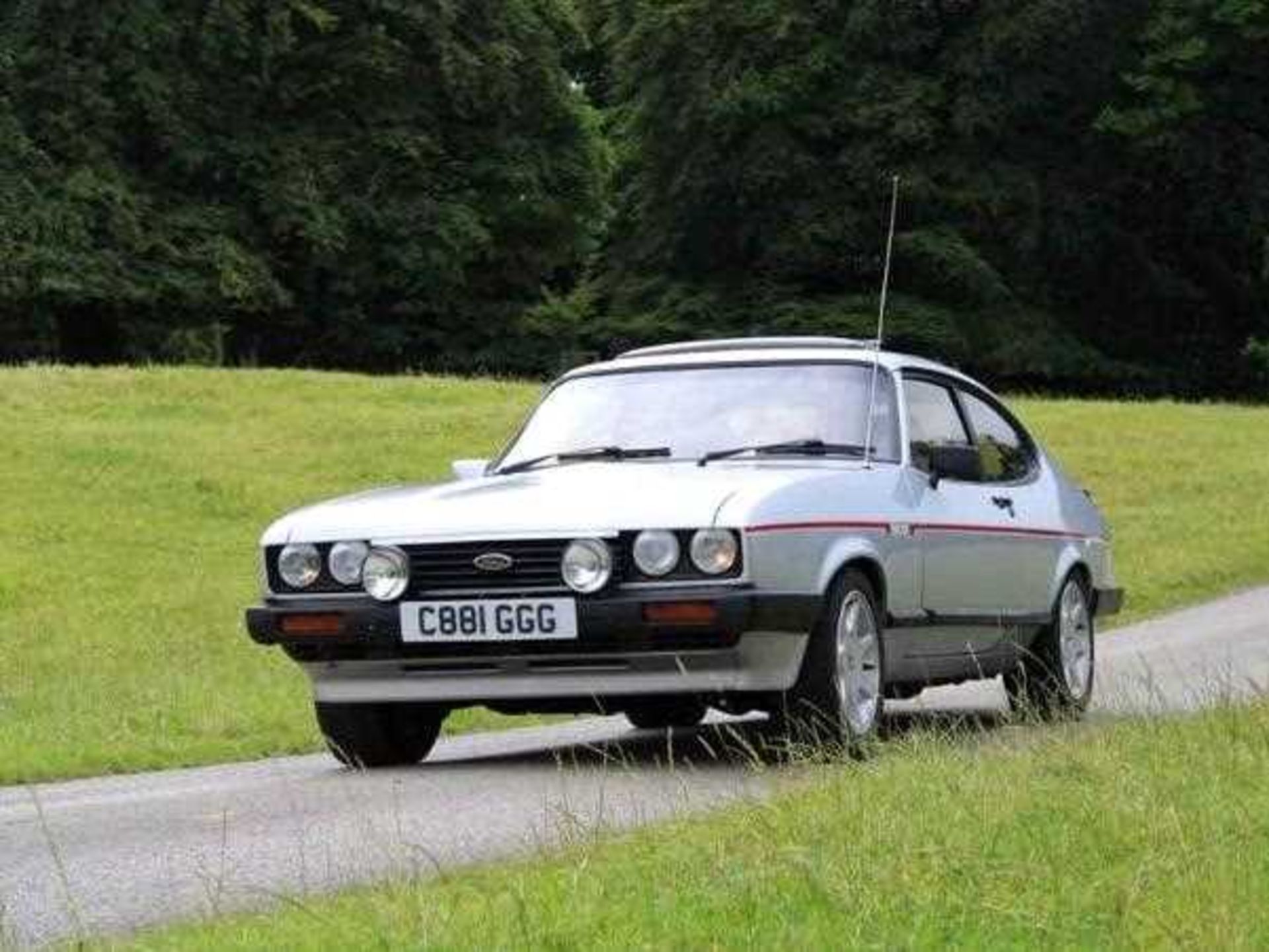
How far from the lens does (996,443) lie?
12039mm

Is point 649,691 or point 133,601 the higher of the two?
point 649,691

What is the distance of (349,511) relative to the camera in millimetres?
9750

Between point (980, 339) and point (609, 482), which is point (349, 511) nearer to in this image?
point (609, 482)

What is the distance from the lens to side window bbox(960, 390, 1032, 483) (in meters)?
11.8

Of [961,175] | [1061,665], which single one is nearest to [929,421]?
[1061,665]

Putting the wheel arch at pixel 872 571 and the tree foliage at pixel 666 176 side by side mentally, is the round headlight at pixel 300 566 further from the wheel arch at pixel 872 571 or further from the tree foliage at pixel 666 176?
the tree foliage at pixel 666 176

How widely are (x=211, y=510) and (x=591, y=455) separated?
62.5 ft

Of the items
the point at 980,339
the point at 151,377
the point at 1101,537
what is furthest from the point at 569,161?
the point at 1101,537

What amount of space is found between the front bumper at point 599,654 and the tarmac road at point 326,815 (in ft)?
1.04

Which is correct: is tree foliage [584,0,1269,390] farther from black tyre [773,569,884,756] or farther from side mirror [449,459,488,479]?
black tyre [773,569,884,756]

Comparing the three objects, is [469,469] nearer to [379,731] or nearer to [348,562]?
[379,731]

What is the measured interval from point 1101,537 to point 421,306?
42.3 m

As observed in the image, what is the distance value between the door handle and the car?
0.25ft

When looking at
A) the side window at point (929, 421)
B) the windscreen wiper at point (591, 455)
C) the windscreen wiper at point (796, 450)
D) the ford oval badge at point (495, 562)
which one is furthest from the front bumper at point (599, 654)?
the side window at point (929, 421)
